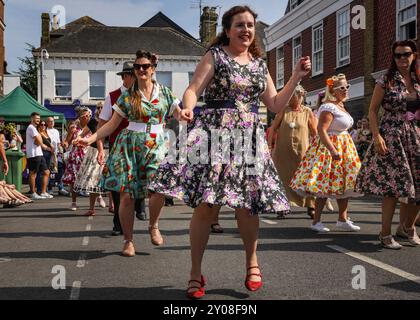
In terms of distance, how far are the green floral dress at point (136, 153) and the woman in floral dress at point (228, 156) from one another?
5.76ft

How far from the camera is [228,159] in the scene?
411cm

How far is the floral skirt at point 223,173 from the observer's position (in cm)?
401

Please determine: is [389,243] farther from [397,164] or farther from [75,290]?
[75,290]

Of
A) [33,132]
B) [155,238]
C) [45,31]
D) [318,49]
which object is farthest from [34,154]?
[45,31]

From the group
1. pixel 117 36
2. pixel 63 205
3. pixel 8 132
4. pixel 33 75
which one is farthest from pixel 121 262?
pixel 33 75

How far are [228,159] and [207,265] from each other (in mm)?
1448

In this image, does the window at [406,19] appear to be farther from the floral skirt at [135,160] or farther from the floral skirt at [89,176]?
the floral skirt at [135,160]

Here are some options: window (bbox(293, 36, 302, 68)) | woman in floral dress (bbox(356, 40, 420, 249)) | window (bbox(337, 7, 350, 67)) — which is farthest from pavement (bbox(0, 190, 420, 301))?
window (bbox(293, 36, 302, 68))

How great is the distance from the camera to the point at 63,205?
11984 millimetres

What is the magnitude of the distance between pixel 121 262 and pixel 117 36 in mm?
39967

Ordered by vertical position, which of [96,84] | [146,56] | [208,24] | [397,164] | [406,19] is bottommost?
[397,164]

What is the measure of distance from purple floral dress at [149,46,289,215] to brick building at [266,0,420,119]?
47.7 feet

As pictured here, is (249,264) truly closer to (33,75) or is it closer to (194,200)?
(194,200)

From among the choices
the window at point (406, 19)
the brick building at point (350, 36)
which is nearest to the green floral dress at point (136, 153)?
the brick building at point (350, 36)
